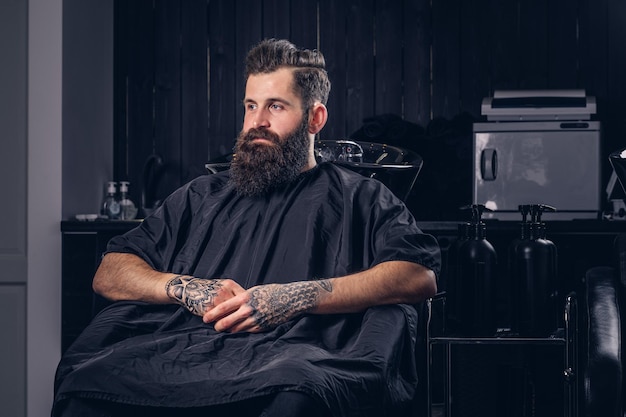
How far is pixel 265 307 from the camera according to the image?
6.12 ft

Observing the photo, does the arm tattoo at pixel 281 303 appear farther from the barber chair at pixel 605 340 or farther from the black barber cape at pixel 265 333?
the barber chair at pixel 605 340

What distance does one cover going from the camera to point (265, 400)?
5.30 feet

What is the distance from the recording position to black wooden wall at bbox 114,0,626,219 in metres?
3.23

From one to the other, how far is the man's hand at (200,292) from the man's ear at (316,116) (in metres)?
0.50

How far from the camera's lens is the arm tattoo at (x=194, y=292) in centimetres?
193

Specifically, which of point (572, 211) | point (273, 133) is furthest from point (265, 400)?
point (572, 211)

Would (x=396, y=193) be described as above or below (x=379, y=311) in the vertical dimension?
above

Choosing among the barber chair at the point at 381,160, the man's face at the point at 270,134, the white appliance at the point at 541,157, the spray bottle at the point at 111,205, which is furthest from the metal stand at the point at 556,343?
the spray bottle at the point at 111,205

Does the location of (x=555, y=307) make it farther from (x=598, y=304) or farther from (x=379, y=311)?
(x=379, y=311)

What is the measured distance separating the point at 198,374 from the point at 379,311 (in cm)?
43

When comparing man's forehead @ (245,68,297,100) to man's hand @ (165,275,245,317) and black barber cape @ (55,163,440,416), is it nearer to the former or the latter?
black barber cape @ (55,163,440,416)

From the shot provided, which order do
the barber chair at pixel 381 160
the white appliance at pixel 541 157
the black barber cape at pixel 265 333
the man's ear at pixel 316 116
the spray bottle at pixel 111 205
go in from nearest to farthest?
the black barber cape at pixel 265 333 → the man's ear at pixel 316 116 → the barber chair at pixel 381 160 → the white appliance at pixel 541 157 → the spray bottle at pixel 111 205

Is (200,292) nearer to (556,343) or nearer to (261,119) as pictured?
(261,119)

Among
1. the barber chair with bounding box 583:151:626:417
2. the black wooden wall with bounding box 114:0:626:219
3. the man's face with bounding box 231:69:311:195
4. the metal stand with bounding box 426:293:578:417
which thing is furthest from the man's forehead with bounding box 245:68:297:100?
the black wooden wall with bounding box 114:0:626:219
